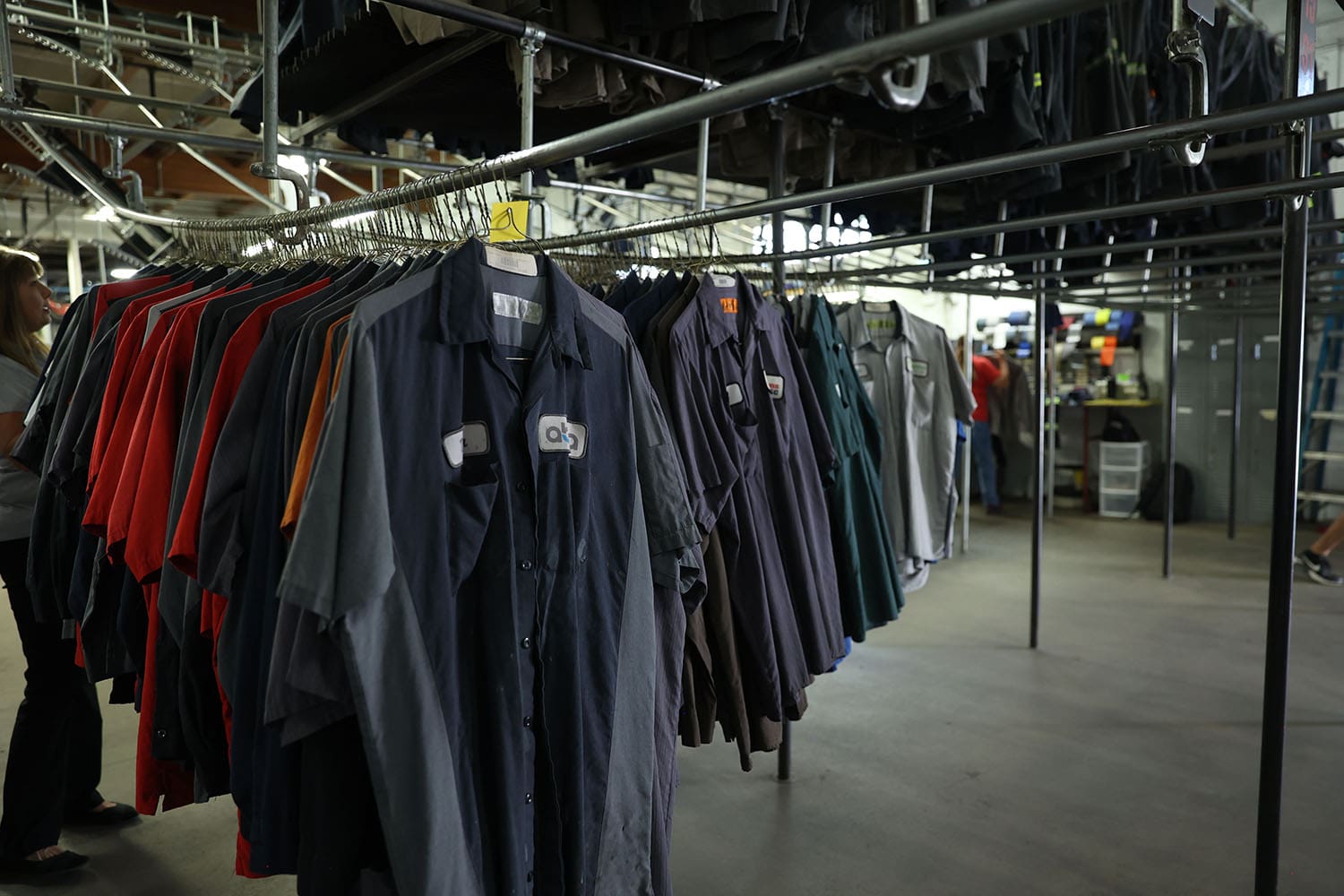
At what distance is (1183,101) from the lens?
3.69 meters

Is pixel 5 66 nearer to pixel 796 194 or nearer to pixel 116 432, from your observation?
pixel 116 432

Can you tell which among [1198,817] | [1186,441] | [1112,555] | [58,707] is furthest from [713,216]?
[1186,441]

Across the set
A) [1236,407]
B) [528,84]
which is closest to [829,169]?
[528,84]

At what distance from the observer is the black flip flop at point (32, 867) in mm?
2244

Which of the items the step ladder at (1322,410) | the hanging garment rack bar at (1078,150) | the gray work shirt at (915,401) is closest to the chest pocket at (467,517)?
the hanging garment rack bar at (1078,150)

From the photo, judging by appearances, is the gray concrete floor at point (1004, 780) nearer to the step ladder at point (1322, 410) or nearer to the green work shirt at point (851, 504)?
the green work shirt at point (851, 504)

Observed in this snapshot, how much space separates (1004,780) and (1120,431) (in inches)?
244

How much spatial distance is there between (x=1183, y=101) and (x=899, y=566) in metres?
2.42

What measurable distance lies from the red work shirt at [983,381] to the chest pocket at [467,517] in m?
7.49

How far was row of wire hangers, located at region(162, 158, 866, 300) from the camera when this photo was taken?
5.51 ft

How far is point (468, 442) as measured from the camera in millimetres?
1353

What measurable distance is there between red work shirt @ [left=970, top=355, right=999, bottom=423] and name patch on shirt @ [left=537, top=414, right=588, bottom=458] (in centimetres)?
729

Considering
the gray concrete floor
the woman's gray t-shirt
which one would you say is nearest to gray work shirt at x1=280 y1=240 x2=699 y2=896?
the gray concrete floor

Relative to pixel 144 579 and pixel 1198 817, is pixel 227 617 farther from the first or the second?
pixel 1198 817
